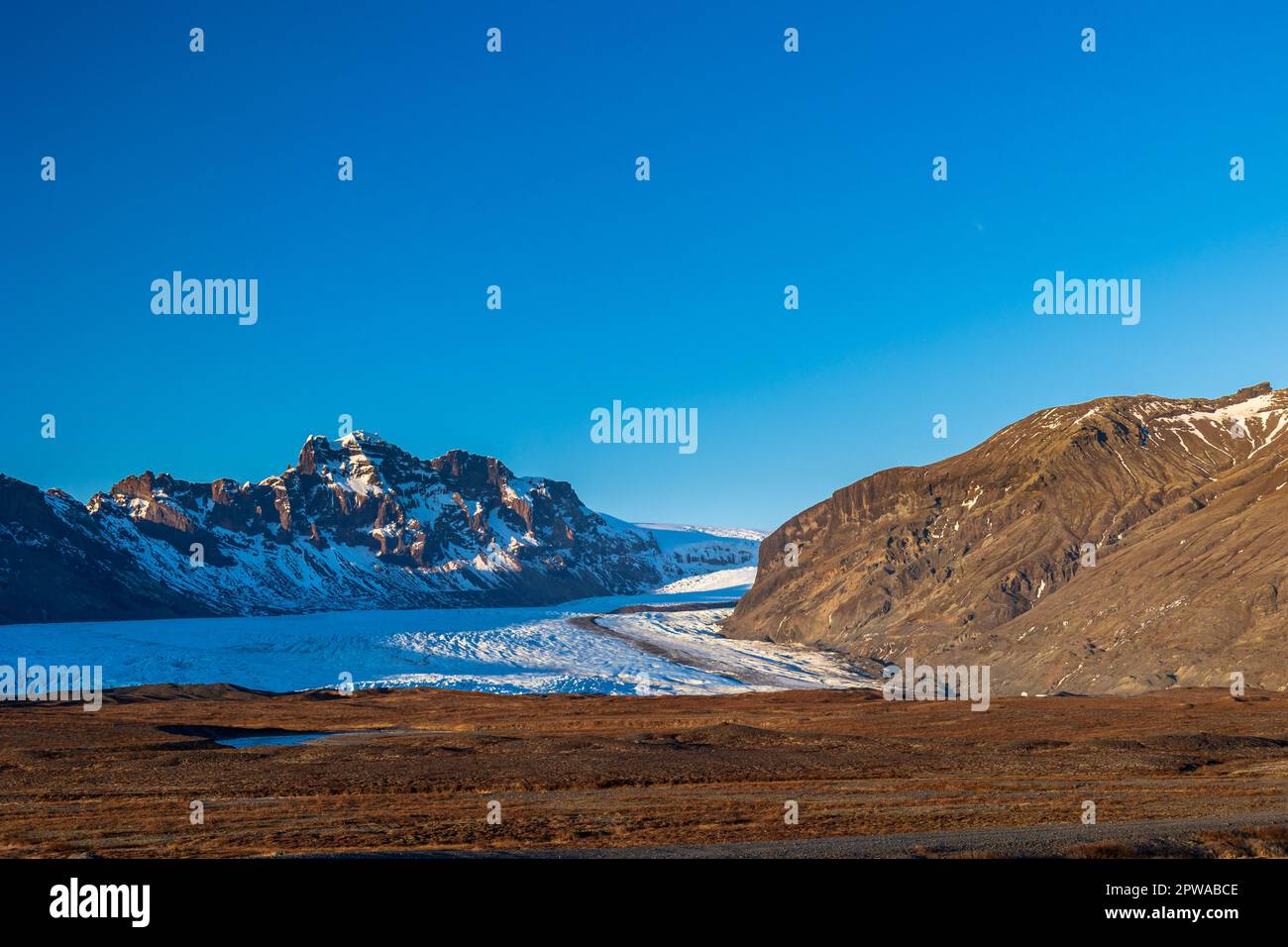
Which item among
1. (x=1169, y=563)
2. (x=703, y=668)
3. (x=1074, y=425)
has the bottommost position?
(x=703, y=668)

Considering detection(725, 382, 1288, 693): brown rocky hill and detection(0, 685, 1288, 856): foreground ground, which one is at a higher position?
detection(725, 382, 1288, 693): brown rocky hill

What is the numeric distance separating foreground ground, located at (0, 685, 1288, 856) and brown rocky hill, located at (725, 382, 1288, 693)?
63.9 ft

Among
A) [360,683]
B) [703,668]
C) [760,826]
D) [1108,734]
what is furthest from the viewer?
[703,668]

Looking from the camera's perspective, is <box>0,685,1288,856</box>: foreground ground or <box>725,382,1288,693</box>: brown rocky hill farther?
<box>725,382,1288,693</box>: brown rocky hill

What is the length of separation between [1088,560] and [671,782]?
114m

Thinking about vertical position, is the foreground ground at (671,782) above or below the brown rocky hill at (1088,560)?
below

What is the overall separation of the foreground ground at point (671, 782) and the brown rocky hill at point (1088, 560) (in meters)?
19.5

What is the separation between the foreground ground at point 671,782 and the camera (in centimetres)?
3031

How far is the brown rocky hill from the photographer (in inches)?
4441

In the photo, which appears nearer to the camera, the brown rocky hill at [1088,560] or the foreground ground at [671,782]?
the foreground ground at [671,782]
